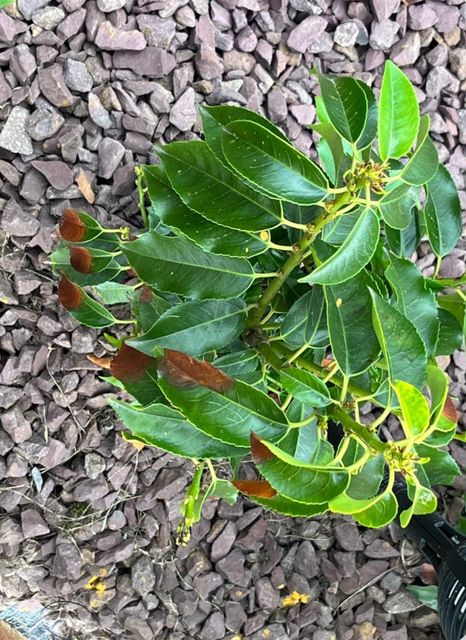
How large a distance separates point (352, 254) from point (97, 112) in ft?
2.22

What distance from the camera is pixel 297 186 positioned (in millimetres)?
562

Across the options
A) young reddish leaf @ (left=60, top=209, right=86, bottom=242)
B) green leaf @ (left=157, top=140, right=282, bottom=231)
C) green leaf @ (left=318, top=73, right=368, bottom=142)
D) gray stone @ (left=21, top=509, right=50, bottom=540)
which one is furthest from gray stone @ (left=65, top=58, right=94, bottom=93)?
gray stone @ (left=21, top=509, right=50, bottom=540)

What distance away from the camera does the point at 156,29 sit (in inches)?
43.1

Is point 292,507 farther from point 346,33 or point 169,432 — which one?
point 346,33

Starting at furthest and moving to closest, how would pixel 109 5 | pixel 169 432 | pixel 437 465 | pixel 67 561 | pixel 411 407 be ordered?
pixel 67 561 < pixel 109 5 < pixel 437 465 < pixel 169 432 < pixel 411 407

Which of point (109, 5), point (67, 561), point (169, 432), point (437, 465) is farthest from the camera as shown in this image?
point (67, 561)

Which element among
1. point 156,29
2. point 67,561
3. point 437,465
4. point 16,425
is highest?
point 156,29

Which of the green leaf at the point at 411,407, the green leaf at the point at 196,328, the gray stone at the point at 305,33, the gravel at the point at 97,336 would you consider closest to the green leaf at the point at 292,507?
the green leaf at the point at 411,407

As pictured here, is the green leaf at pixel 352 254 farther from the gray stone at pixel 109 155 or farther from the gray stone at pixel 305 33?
the gray stone at pixel 305 33

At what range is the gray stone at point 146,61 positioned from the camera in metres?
1.09

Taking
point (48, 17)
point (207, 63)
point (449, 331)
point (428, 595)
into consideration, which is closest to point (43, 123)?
point (48, 17)

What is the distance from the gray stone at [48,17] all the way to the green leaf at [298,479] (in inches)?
33.3

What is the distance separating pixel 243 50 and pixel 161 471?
82cm

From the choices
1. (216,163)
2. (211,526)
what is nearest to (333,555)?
(211,526)
